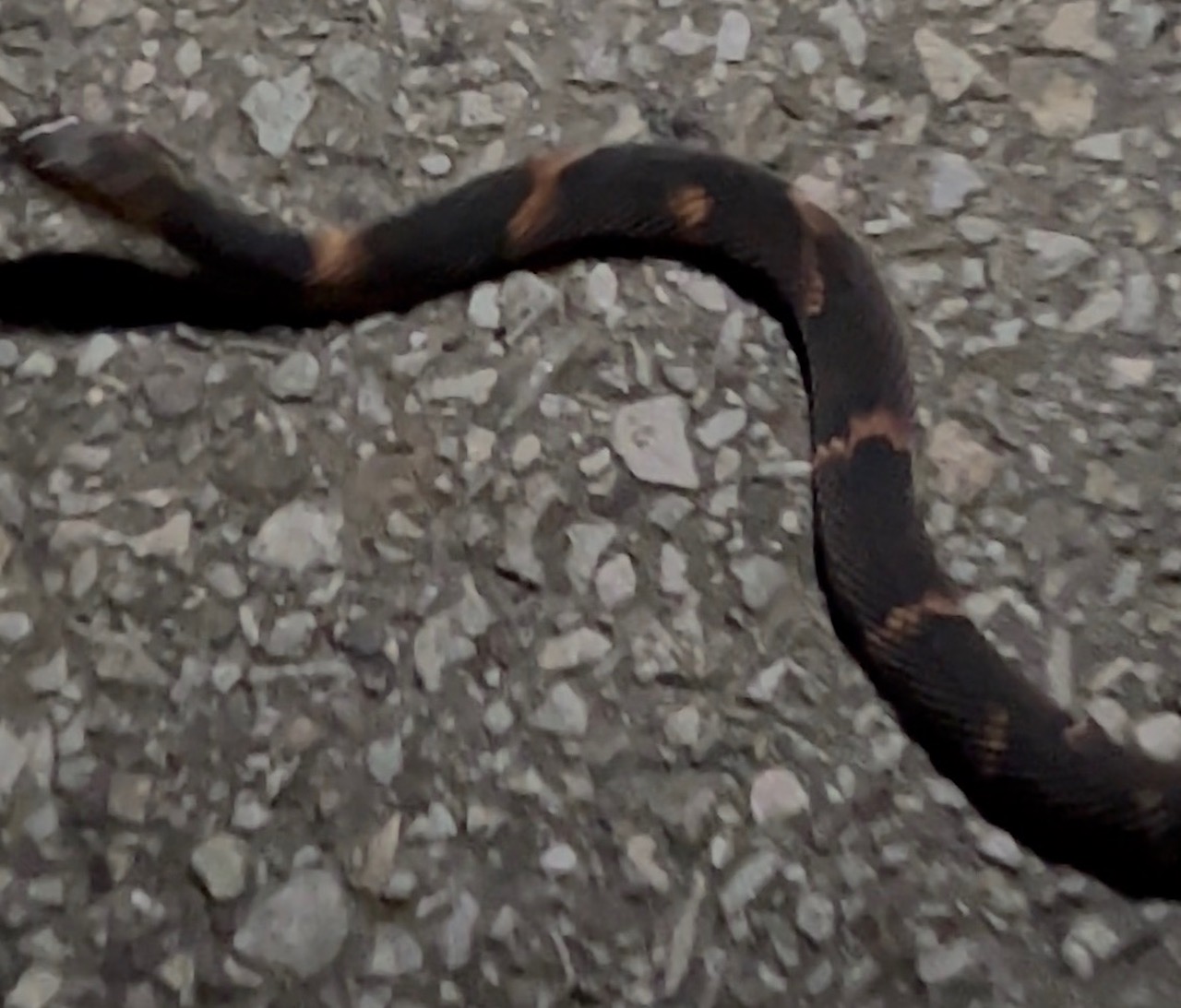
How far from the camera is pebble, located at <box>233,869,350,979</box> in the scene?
45.6 inches

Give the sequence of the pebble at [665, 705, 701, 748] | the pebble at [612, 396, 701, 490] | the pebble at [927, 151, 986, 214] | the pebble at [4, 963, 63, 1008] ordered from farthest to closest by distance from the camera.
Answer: the pebble at [927, 151, 986, 214], the pebble at [612, 396, 701, 490], the pebble at [665, 705, 701, 748], the pebble at [4, 963, 63, 1008]

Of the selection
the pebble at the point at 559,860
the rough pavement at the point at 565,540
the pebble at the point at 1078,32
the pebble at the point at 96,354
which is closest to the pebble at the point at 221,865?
the rough pavement at the point at 565,540

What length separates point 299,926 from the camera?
1.17 m

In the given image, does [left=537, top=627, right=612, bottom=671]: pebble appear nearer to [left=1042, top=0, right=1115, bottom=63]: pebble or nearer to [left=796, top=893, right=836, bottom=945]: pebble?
[left=796, top=893, right=836, bottom=945]: pebble

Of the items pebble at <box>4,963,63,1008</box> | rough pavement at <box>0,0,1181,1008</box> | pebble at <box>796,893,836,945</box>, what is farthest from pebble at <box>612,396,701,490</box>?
pebble at <box>4,963,63,1008</box>

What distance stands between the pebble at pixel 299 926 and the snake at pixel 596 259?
0.44 m

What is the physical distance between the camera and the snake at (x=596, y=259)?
4.19ft

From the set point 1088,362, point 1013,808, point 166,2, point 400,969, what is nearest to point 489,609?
point 400,969

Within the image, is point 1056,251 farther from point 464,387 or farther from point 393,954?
point 393,954

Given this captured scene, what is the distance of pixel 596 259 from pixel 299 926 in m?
0.62

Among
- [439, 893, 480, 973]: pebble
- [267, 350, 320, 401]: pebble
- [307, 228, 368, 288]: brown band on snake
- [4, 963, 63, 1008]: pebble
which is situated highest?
[307, 228, 368, 288]: brown band on snake

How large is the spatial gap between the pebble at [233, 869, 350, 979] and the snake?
439 mm

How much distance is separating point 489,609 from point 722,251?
1.24 feet

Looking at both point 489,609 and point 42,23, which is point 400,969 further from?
point 42,23
